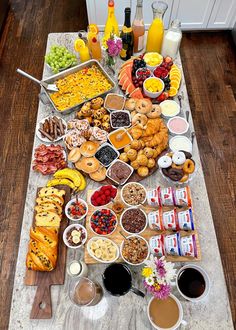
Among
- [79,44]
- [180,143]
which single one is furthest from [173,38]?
[180,143]

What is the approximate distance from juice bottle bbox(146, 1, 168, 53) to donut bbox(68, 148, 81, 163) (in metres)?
1.01

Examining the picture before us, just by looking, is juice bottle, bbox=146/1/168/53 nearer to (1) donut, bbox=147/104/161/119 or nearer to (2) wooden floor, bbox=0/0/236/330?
(1) donut, bbox=147/104/161/119

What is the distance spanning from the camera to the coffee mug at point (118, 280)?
1.30m

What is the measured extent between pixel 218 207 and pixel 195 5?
6.99 ft

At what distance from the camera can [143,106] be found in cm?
177

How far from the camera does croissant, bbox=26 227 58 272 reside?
1357 mm

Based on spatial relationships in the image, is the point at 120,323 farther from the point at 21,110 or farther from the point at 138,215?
the point at 21,110

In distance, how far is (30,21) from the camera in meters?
3.65

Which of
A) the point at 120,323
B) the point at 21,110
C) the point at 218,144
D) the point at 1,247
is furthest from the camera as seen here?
the point at 21,110

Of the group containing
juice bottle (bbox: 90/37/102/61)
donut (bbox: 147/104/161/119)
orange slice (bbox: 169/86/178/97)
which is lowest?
donut (bbox: 147/104/161/119)

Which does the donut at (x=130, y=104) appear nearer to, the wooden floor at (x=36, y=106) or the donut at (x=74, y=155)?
the donut at (x=74, y=155)

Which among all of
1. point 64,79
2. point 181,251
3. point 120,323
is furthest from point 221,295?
point 64,79

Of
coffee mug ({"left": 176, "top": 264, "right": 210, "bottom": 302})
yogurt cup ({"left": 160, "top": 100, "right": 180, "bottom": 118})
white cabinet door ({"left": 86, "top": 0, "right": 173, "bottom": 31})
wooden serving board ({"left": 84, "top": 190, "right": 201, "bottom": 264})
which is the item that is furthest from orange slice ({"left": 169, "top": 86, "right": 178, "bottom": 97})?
white cabinet door ({"left": 86, "top": 0, "right": 173, "bottom": 31})

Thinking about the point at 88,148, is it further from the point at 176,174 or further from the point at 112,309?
the point at 112,309
